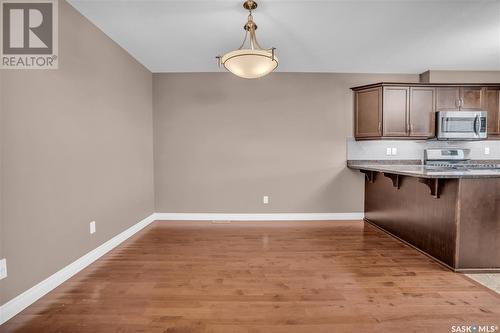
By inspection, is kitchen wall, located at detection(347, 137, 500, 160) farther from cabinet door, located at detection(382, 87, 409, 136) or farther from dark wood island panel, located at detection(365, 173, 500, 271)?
dark wood island panel, located at detection(365, 173, 500, 271)

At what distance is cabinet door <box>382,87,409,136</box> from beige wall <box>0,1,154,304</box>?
3.65m

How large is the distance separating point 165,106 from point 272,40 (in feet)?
6.57

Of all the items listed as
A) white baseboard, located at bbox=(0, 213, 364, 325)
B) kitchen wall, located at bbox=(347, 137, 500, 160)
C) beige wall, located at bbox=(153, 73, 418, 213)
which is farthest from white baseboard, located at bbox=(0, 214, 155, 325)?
kitchen wall, located at bbox=(347, 137, 500, 160)

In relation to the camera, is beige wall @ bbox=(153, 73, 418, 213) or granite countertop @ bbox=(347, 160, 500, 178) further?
beige wall @ bbox=(153, 73, 418, 213)

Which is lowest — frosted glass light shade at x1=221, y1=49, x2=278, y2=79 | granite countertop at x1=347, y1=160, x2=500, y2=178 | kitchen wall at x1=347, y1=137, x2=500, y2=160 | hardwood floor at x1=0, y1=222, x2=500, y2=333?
hardwood floor at x1=0, y1=222, x2=500, y2=333

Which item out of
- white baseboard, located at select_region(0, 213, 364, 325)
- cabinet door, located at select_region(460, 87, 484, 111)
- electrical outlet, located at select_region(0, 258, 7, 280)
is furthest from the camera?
cabinet door, located at select_region(460, 87, 484, 111)

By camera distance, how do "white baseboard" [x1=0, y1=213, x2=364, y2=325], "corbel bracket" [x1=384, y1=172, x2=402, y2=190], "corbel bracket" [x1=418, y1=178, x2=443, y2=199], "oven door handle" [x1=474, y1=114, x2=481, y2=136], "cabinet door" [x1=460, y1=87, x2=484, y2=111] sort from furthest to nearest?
1. "cabinet door" [x1=460, y1=87, x2=484, y2=111]
2. "oven door handle" [x1=474, y1=114, x2=481, y2=136]
3. "corbel bracket" [x1=384, y1=172, x2=402, y2=190]
4. "corbel bracket" [x1=418, y1=178, x2=443, y2=199]
5. "white baseboard" [x1=0, y1=213, x2=364, y2=325]

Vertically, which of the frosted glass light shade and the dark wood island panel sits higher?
the frosted glass light shade

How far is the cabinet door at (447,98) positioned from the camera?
3385 mm

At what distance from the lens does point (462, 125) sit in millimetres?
3338

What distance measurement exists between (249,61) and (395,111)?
2.61 m

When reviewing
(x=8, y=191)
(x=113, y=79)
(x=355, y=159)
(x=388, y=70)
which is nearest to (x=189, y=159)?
(x=113, y=79)

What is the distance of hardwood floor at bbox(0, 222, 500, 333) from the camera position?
1.46 metres

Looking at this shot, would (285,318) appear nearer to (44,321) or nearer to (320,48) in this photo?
(44,321)
